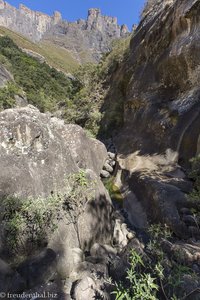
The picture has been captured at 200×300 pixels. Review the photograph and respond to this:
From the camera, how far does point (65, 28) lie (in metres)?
182

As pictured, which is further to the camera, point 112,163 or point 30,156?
point 112,163

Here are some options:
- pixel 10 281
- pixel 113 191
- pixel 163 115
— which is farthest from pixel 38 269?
pixel 163 115

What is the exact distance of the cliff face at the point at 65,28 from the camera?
16575 cm

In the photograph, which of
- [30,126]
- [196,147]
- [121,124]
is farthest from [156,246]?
[121,124]

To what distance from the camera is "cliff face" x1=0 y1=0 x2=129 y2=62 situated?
165750 millimetres

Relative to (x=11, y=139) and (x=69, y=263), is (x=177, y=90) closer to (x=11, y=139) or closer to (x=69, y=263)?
(x=11, y=139)

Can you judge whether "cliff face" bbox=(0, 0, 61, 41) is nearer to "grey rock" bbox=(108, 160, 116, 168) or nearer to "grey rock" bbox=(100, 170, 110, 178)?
"grey rock" bbox=(108, 160, 116, 168)

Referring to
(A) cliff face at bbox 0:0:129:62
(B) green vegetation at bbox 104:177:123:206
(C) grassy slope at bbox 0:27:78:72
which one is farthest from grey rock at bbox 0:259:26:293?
(A) cliff face at bbox 0:0:129:62

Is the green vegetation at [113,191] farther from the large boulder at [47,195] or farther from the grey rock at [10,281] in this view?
the grey rock at [10,281]

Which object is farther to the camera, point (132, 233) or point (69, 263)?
point (132, 233)

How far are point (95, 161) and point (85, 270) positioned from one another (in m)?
5.68

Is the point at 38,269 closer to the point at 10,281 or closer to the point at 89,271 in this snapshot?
the point at 10,281

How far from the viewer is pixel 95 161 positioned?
1021 centimetres

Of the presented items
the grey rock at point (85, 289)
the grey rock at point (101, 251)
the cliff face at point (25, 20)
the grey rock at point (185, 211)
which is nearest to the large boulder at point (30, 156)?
the grey rock at point (101, 251)
